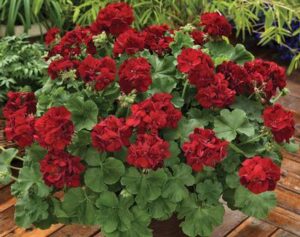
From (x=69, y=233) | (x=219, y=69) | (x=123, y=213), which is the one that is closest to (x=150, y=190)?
(x=123, y=213)

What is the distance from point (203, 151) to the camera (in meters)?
1.24

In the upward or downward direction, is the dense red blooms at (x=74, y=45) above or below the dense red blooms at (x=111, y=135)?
above

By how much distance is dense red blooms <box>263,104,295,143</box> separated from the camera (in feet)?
4.29

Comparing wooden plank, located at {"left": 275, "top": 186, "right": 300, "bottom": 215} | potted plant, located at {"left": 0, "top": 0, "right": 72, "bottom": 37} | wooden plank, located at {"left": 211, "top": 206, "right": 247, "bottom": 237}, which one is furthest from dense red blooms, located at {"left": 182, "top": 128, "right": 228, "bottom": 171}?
potted plant, located at {"left": 0, "top": 0, "right": 72, "bottom": 37}

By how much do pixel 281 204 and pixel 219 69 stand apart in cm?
83

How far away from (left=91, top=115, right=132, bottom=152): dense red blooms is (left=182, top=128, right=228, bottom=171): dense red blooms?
0.13 m

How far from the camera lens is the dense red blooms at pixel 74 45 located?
1541 mm

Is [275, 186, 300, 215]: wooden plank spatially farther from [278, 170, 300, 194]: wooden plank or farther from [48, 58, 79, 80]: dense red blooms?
[48, 58, 79, 80]: dense red blooms

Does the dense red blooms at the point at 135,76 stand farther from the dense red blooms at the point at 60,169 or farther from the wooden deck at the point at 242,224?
the wooden deck at the point at 242,224

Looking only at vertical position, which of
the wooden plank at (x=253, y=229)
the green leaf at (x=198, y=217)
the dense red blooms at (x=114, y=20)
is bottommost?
the wooden plank at (x=253, y=229)

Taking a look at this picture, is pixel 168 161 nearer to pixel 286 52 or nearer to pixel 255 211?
pixel 255 211

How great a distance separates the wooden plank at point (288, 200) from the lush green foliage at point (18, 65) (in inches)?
42.8

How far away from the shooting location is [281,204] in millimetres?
2107

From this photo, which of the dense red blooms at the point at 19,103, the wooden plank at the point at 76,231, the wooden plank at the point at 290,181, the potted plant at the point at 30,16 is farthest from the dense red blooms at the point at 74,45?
the potted plant at the point at 30,16
